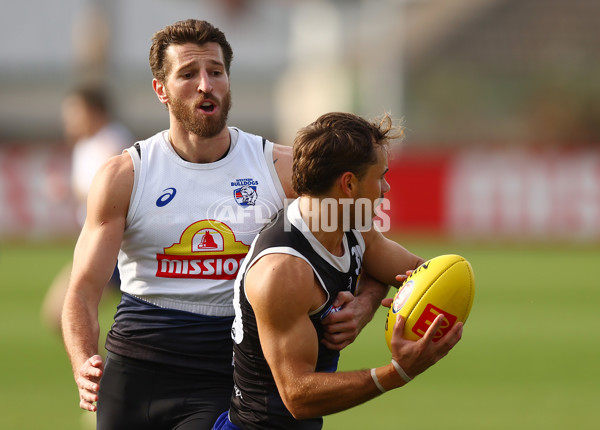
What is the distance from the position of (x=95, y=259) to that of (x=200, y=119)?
2.88 ft

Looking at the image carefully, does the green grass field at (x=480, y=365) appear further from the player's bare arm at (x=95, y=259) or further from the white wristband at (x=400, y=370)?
the white wristband at (x=400, y=370)

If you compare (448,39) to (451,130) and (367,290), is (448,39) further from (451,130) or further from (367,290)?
(367,290)

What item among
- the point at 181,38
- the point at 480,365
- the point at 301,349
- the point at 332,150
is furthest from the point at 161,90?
the point at 480,365

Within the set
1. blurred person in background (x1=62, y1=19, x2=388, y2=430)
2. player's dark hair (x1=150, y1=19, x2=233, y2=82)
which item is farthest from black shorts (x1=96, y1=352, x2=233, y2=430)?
player's dark hair (x1=150, y1=19, x2=233, y2=82)

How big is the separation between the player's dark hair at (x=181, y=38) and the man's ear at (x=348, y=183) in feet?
3.94

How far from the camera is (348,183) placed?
14.9 feet

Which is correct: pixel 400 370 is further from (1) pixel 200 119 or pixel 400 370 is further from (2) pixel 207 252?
(1) pixel 200 119

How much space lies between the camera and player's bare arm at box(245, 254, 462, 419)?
4352mm

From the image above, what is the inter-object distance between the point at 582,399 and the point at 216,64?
5.92 metres

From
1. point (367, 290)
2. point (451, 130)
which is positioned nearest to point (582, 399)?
point (367, 290)

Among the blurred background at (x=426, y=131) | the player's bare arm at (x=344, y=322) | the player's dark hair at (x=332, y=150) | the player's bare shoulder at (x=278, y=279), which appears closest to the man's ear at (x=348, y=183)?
A: the player's dark hair at (x=332, y=150)

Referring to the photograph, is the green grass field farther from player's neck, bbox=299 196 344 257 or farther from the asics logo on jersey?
player's neck, bbox=299 196 344 257

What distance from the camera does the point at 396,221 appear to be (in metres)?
24.0

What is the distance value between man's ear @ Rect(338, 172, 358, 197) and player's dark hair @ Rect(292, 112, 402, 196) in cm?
2
